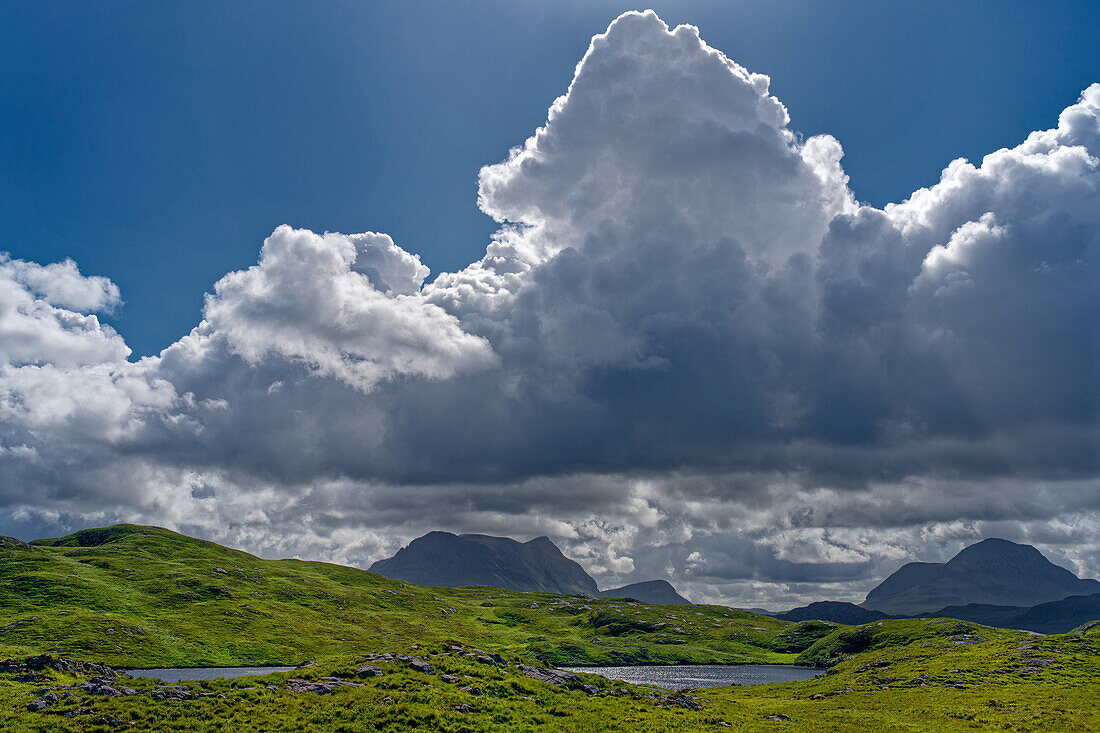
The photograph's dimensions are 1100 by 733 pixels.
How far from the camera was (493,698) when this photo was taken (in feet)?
172

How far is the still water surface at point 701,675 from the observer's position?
150250 mm

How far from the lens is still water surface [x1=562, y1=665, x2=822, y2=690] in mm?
150250

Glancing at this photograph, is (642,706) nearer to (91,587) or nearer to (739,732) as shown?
(739,732)

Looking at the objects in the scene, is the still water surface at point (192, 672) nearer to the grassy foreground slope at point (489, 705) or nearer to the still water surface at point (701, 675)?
the grassy foreground slope at point (489, 705)

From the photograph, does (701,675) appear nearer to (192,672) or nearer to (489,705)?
(192,672)

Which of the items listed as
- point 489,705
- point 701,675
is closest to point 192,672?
point 489,705

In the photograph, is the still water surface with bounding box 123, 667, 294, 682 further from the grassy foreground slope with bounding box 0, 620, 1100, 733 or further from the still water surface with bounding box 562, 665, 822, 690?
the still water surface with bounding box 562, 665, 822, 690

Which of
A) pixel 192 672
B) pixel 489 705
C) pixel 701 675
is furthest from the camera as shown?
pixel 701 675

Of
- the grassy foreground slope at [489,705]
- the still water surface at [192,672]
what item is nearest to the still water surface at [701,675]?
the grassy foreground slope at [489,705]

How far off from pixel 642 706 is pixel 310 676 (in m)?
30.6

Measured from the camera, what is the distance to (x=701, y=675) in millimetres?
171500

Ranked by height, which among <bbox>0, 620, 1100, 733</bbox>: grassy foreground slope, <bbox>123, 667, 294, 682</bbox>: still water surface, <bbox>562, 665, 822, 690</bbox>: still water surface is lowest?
<bbox>562, 665, 822, 690</bbox>: still water surface

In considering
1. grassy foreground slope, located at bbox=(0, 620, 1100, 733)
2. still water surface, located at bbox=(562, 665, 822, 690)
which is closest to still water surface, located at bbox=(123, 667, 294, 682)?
grassy foreground slope, located at bbox=(0, 620, 1100, 733)

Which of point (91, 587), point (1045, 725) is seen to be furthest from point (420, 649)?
point (91, 587)
